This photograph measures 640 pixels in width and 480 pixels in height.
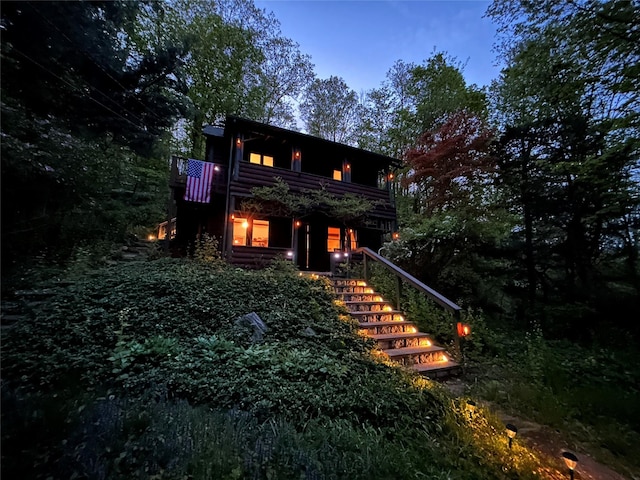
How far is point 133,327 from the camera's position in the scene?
4219mm

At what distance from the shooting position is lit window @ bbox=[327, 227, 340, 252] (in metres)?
12.8

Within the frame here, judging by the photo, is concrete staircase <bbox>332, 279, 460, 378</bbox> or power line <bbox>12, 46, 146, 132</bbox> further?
concrete staircase <bbox>332, 279, 460, 378</bbox>

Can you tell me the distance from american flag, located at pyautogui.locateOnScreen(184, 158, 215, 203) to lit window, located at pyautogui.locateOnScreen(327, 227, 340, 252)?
17.9 feet

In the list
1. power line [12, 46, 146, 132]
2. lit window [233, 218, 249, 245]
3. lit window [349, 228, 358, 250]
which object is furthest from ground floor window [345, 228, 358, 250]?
power line [12, 46, 146, 132]

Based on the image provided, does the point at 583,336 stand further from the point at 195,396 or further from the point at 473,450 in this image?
the point at 195,396

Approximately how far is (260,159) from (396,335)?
9.08 m

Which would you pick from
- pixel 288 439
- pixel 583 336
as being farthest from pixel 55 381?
pixel 583 336

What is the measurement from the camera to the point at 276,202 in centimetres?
1027

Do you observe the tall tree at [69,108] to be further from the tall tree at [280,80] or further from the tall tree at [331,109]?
the tall tree at [331,109]

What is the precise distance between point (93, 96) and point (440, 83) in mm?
18192

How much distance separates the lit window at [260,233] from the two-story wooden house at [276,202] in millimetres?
41

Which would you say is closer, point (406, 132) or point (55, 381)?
point (55, 381)

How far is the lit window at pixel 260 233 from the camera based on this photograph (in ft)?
37.6

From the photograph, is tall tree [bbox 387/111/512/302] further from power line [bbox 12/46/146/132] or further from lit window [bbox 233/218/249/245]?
power line [bbox 12/46/146/132]
